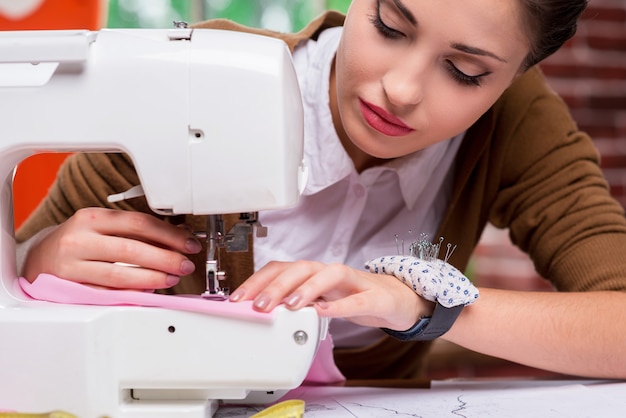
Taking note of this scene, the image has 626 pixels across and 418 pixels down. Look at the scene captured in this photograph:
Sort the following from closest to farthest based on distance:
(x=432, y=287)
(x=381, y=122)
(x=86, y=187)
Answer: (x=432, y=287) < (x=381, y=122) < (x=86, y=187)

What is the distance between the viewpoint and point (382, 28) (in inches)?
39.2

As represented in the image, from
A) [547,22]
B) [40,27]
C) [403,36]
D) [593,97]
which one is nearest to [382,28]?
[403,36]

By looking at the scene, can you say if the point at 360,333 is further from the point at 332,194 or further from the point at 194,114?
the point at 194,114

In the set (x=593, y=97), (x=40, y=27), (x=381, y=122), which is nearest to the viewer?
(x=381, y=122)

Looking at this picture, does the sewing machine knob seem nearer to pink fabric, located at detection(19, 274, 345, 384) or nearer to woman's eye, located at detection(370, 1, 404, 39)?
pink fabric, located at detection(19, 274, 345, 384)

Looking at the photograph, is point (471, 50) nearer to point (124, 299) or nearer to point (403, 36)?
point (403, 36)

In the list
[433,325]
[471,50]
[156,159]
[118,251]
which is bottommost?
[433,325]

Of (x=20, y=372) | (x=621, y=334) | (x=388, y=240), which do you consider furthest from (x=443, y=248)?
(x=20, y=372)

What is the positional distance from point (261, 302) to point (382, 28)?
39cm

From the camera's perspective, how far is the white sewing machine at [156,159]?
0.80m

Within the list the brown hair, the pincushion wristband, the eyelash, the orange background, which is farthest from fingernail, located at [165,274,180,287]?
the orange background

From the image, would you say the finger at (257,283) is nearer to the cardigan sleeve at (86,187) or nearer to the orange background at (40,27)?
the cardigan sleeve at (86,187)

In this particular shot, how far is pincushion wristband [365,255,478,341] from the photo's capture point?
92 cm

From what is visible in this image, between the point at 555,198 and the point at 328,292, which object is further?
the point at 555,198
